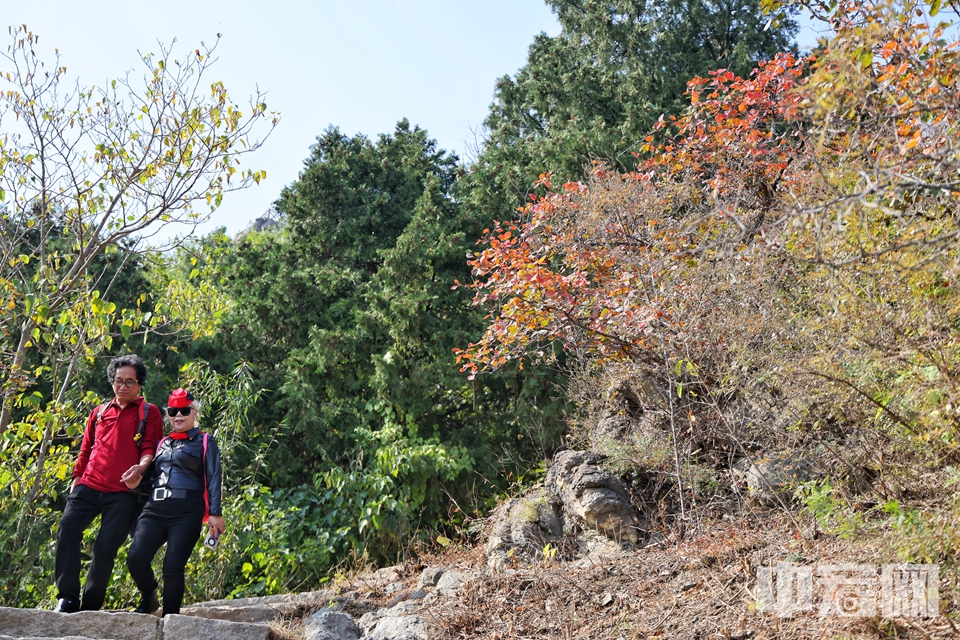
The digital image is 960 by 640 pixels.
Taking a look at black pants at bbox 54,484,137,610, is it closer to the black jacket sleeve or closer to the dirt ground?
the black jacket sleeve

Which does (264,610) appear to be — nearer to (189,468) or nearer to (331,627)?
(331,627)

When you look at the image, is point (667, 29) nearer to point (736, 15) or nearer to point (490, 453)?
point (736, 15)

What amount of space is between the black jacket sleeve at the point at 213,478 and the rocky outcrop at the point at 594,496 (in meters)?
2.80

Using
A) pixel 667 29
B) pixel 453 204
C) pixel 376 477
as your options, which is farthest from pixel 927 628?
pixel 667 29

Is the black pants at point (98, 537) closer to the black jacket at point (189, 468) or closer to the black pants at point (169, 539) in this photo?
the black pants at point (169, 539)

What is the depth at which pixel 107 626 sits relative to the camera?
4309 millimetres

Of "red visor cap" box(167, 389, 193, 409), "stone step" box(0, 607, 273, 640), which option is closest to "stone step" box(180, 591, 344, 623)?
"stone step" box(0, 607, 273, 640)

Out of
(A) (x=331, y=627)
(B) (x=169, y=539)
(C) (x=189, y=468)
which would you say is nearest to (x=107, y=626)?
(B) (x=169, y=539)

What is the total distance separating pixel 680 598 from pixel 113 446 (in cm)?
364

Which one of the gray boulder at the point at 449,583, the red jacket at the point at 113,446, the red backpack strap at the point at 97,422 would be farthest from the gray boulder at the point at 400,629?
the red backpack strap at the point at 97,422

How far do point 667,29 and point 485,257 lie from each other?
6.15 metres

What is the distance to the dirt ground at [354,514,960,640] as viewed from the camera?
3.32 metres

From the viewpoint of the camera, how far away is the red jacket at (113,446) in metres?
4.68

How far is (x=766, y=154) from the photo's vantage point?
21.2 ft
